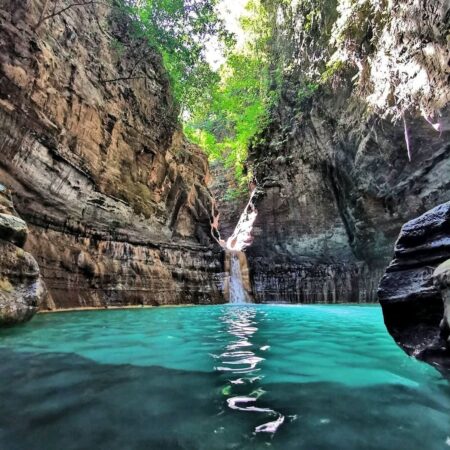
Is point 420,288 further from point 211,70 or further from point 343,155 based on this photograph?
point 211,70

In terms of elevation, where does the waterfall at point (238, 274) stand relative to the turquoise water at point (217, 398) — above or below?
above

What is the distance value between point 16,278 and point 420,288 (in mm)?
5620

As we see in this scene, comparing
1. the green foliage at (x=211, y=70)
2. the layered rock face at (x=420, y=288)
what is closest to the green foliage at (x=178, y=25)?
the green foliage at (x=211, y=70)

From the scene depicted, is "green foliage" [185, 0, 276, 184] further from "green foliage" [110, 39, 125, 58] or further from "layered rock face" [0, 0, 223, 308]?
"green foliage" [110, 39, 125, 58]

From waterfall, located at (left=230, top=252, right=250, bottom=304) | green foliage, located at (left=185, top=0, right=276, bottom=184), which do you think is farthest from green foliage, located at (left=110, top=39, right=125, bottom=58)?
waterfall, located at (left=230, top=252, right=250, bottom=304)

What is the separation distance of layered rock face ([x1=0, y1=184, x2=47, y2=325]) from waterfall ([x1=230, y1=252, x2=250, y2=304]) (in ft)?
35.2

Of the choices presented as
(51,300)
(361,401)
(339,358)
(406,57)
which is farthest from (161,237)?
(361,401)

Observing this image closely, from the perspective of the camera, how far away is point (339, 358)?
3.09m

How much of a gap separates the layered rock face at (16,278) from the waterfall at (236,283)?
10744 millimetres

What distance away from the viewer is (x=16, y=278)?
506 centimetres

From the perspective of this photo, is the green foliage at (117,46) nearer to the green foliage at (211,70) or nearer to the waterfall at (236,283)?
the green foliage at (211,70)

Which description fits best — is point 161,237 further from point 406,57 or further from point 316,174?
point 406,57

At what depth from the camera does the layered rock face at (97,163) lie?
28.8ft

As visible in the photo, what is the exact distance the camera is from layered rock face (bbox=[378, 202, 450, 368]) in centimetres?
277
